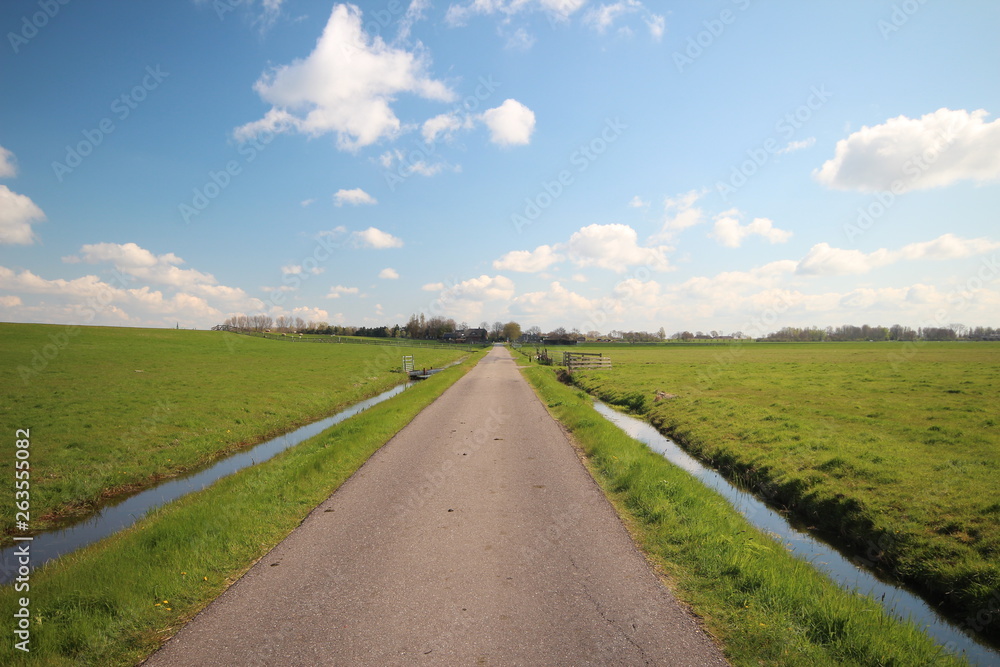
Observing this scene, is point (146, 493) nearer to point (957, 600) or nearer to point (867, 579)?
point (867, 579)

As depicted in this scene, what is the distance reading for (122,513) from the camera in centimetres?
977

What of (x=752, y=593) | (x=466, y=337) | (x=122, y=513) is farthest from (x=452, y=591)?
(x=466, y=337)

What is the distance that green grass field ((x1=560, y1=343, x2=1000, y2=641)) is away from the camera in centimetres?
688

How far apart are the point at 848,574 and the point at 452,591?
21.9ft

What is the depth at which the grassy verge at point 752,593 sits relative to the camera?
4238 mm

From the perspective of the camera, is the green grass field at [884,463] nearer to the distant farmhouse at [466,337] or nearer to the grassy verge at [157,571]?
the grassy verge at [157,571]

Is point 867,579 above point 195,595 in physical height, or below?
below

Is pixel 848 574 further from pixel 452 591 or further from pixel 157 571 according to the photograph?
pixel 157 571

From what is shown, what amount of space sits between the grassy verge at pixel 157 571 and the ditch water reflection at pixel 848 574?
8693mm

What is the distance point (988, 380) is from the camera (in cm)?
2391

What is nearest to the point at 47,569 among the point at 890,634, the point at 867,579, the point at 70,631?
the point at 70,631

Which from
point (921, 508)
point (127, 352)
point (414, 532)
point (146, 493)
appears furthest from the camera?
point (127, 352)

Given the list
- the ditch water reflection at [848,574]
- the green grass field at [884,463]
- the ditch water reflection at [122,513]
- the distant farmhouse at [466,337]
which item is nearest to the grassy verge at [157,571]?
the ditch water reflection at [122,513]

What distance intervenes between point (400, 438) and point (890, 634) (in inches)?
449
